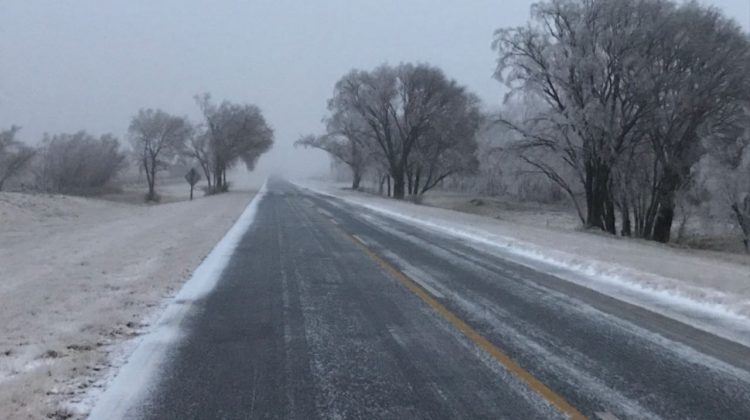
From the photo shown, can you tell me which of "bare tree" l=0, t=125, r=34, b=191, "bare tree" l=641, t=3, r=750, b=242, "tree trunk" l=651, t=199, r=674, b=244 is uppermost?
"bare tree" l=641, t=3, r=750, b=242

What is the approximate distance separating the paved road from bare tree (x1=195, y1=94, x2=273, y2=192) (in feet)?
185

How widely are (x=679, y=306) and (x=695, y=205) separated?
1034 inches

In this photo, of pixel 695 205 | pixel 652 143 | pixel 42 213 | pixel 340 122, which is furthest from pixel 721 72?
pixel 340 122

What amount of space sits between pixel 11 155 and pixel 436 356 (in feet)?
211

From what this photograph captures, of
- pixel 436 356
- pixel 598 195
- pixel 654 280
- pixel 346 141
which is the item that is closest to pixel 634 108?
pixel 598 195

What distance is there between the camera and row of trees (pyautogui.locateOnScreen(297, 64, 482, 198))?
4862 cm

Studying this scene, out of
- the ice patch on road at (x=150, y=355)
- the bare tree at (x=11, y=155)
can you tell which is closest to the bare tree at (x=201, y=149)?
the bare tree at (x=11, y=155)

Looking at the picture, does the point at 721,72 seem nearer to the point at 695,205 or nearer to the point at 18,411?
the point at 695,205

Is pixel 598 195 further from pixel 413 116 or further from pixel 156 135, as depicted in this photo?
pixel 156 135

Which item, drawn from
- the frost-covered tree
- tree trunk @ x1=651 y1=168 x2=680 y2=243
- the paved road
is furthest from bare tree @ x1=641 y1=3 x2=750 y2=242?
the frost-covered tree

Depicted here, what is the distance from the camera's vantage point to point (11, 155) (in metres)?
57.8

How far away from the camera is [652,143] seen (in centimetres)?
2797

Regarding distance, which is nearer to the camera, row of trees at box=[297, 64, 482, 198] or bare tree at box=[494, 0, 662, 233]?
bare tree at box=[494, 0, 662, 233]

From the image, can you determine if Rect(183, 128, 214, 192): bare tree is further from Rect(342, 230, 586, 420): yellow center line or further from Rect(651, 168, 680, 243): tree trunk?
Rect(342, 230, 586, 420): yellow center line
